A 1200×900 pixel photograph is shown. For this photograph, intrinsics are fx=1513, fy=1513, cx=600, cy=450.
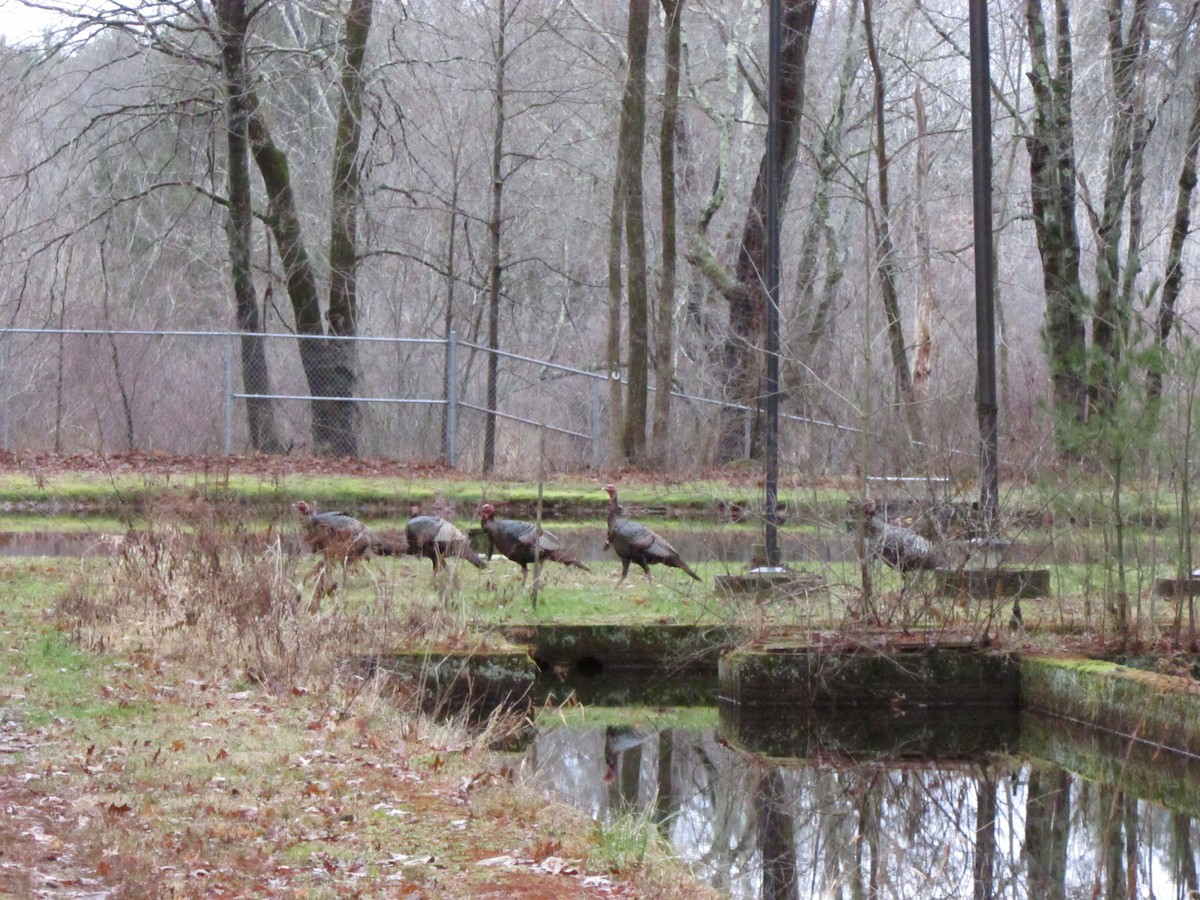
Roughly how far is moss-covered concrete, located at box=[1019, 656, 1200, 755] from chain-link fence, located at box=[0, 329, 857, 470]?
46.2ft

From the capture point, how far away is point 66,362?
30.8 meters

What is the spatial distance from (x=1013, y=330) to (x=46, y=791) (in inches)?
1585

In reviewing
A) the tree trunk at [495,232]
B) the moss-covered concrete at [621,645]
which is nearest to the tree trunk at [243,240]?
the tree trunk at [495,232]

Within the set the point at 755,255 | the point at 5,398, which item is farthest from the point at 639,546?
the point at 5,398

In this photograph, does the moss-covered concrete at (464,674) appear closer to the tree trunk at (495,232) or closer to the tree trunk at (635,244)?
the tree trunk at (495,232)

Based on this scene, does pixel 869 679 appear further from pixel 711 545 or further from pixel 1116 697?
pixel 711 545

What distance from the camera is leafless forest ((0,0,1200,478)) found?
864 inches

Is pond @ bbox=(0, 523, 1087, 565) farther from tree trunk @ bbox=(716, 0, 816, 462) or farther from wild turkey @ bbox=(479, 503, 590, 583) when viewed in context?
tree trunk @ bbox=(716, 0, 816, 462)

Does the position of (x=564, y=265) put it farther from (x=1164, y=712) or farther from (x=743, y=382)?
(x=1164, y=712)

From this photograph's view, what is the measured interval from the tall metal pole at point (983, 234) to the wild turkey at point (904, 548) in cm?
73

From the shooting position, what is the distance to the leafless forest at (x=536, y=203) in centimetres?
2194

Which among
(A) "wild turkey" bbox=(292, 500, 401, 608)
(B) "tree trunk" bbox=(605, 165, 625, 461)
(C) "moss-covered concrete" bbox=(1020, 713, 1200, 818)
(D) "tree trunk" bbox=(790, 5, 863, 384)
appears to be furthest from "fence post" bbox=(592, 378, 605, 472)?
(C) "moss-covered concrete" bbox=(1020, 713, 1200, 818)

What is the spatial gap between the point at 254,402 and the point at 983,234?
17.1 meters

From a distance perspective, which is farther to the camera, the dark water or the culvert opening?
the dark water
